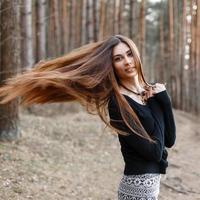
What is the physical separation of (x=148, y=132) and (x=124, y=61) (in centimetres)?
49

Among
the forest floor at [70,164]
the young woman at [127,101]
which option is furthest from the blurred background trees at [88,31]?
the young woman at [127,101]

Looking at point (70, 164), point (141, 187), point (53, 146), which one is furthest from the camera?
point (53, 146)

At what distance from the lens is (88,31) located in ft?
48.8

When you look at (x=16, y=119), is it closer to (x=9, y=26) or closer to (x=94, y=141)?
(x=9, y=26)

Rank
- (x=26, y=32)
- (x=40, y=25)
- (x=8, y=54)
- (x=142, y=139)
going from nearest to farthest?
(x=142, y=139), (x=8, y=54), (x=26, y=32), (x=40, y=25)

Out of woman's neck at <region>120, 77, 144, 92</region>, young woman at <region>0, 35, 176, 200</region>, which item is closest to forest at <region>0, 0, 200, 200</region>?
young woman at <region>0, 35, 176, 200</region>

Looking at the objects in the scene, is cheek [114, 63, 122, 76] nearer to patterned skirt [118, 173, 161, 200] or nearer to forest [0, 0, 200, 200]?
patterned skirt [118, 173, 161, 200]

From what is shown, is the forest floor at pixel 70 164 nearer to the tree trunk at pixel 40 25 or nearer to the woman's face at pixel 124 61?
the tree trunk at pixel 40 25

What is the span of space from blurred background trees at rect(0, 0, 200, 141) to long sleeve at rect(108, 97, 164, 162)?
164 inches

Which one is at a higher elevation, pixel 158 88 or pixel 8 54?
pixel 158 88

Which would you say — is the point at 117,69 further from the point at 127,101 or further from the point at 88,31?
the point at 88,31

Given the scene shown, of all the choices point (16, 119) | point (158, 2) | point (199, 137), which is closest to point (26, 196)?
point (16, 119)

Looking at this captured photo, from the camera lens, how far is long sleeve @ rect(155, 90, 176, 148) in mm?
3205

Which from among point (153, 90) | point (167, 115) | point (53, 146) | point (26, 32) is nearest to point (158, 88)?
point (153, 90)
